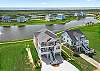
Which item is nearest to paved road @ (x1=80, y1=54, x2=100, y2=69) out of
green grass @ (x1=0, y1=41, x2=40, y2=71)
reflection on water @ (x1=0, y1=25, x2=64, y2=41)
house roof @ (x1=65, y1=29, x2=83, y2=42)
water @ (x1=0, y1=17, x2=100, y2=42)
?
house roof @ (x1=65, y1=29, x2=83, y2=42)

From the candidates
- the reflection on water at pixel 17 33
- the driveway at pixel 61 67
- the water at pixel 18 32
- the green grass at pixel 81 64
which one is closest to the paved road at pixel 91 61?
the green grass at pixel 81 64

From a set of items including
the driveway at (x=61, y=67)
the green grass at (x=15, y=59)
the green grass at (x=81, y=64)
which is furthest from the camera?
the green grass at (x=15, y=59)

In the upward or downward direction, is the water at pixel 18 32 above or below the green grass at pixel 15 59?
below

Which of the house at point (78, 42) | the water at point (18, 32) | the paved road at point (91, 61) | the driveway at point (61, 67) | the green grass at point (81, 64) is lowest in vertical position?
the water at point (18, 32)

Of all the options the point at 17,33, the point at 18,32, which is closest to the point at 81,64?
the point at 17,33

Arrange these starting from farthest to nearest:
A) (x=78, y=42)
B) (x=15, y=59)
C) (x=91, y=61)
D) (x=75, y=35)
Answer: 1. (x=75, y=35)
2. (x=78, y=42)
3. (x=15, y=59)
4. (x=91, y=61)

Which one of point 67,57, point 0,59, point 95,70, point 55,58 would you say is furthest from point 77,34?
point 0,59

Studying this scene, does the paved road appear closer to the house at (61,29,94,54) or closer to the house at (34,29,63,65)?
the house at (61,29,94,54)

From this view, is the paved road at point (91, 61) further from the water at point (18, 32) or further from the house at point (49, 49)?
the water at point (18, 32)

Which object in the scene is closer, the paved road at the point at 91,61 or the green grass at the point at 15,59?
the green grass at the point at 15,59

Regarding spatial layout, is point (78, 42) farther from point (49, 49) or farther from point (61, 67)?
point (61, 67)

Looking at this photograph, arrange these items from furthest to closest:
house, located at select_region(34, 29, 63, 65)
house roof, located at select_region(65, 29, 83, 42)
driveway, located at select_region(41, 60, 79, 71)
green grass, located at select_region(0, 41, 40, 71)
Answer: house roof, located at select_region(65, 29, 83, 42), house, located at select_region(34, 29, 63, 65), green grass, located at select_region(0, 41, 40, 71), driveway, located at select_region(41, 60, 79, 71)
